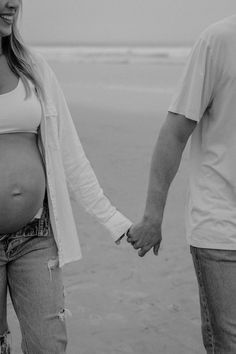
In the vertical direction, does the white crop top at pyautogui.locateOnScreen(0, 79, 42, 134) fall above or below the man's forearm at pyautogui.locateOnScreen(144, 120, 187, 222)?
above

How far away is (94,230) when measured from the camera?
21.0ft

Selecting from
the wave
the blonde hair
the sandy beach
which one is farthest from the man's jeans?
the wave

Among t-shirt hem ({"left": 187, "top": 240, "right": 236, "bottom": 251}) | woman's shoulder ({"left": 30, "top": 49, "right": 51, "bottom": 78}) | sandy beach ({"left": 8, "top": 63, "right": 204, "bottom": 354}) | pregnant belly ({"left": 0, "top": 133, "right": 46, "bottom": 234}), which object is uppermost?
woman's shoulder ({"left": 30, "top": 49, "right": 51, "bottom": 78})

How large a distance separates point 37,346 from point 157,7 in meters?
73.4

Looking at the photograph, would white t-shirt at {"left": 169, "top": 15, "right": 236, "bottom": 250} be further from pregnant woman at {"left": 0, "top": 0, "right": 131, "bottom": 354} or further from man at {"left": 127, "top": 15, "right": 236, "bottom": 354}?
pregnant woman at {"left": 0, "top": 0, "right": 131, "bottom": 354}

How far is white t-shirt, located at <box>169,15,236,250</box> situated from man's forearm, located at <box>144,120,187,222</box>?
0.32 feet

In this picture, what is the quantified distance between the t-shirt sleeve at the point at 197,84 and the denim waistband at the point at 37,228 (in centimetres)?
72

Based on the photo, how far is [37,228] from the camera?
3.03 m

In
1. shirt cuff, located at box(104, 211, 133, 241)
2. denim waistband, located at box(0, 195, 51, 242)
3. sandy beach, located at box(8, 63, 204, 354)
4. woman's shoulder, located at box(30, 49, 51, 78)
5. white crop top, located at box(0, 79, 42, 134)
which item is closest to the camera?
white crop top, located at box(0, 79, 42, 134)

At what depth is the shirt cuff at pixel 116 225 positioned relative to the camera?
324 cm

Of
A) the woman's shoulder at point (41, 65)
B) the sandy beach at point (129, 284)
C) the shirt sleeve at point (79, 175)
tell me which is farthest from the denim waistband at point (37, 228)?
the sandy beach at point (129, 284)

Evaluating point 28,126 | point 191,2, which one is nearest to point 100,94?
point 28,126

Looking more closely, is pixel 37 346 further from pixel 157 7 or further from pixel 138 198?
pixel 157 7

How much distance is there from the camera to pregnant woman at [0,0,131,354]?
290cm
